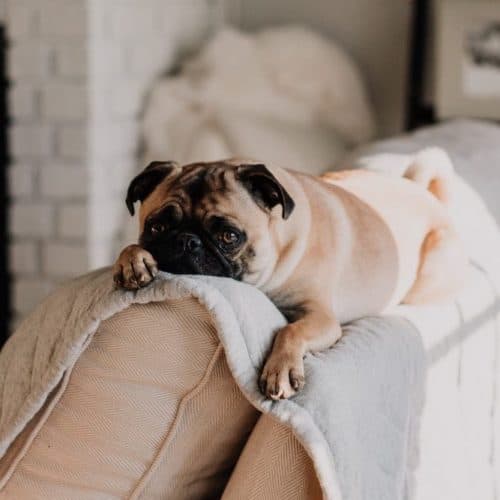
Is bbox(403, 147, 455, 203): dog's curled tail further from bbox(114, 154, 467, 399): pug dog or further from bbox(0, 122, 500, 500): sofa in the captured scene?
bbox(0, 122, 500, 500): sofa

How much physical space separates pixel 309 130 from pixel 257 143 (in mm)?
218

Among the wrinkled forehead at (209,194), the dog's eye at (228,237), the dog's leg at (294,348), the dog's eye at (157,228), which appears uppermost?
the wrinkled forehead at (209,194)

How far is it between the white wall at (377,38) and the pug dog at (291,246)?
1.84 meters

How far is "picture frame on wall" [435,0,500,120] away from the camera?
3.12 meters

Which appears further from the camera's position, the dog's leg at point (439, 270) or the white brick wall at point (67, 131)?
the white brick wall at point (67, 131)

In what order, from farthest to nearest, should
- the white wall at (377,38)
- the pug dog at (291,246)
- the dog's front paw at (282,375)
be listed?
the white wall at (377,38) < the pug dog at (291,246) < the dog's front paw at (282,375)

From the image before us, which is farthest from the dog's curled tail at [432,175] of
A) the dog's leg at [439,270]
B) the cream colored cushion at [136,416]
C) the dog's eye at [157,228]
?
the cream colored cushion at [136,416]

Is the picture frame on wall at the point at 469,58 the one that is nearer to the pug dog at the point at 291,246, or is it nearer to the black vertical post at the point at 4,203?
the black vertical post at the point at 4,203

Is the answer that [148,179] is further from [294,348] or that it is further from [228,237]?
[294,348]

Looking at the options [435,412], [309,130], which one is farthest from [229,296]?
[309,130]

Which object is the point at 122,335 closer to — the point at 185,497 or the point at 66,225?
the point at 185,497

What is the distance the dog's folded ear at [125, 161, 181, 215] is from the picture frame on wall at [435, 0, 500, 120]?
194 centimetres

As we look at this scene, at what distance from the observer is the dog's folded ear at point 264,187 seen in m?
1.28

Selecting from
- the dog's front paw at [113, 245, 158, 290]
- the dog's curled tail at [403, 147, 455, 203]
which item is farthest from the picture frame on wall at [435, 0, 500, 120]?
the dog's front paw at [113, 245, 158, 290]
